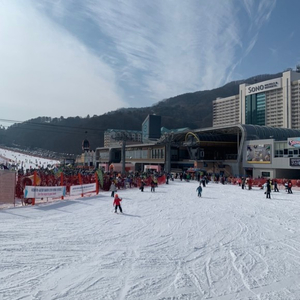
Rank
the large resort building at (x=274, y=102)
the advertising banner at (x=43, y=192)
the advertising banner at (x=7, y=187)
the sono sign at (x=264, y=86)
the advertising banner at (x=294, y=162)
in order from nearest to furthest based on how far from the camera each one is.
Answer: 1. the advertising banner at (x=7, y=187)
2. the advertising banner at (x=43, y=192)
3. the advertising banner at (x=294, y=162)
4. the large resort building at (x=274, y=102)
5. the sono sign at (x=264, y=86)

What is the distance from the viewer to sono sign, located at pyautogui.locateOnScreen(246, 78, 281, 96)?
323 feet

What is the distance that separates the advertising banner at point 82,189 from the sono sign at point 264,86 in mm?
92046

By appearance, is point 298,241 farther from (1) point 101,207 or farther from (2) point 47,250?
(1) point 101,207

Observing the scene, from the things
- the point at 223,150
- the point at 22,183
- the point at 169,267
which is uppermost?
the point at 223,150

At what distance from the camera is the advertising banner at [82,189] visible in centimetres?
1838

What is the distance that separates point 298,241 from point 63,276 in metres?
7.14

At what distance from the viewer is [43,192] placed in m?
16.0

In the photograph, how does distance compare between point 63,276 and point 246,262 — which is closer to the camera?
point 63,276

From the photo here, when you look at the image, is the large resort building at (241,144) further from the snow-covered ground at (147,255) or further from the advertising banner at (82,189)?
the snow-covered ground at (147,255)

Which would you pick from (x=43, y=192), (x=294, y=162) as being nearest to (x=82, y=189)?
(x=43, y=192)

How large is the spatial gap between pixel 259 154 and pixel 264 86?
71.1 m

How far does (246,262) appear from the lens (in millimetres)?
7316

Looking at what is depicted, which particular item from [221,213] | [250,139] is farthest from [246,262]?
[250,139]

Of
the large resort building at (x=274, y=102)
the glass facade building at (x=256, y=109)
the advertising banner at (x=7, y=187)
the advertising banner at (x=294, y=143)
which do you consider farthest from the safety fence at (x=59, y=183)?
the glass facade building at (x=256, y=109)
